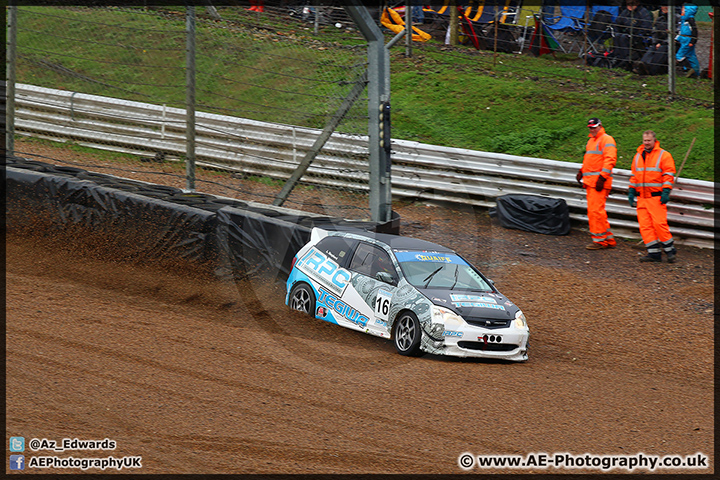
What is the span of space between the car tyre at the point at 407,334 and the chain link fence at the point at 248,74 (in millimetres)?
2540

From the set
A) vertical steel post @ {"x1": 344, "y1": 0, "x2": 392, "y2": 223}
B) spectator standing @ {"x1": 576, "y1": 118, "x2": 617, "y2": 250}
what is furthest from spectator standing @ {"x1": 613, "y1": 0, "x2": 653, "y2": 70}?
vertical steel post @ {"x1": 344, "y1": 0, "x2": 392, "y2": 223}

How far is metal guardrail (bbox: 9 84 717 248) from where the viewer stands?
10.7 meters

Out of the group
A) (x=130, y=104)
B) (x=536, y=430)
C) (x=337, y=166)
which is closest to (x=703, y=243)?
(x=337, y=166)

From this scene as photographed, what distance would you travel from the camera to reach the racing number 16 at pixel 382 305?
839cm

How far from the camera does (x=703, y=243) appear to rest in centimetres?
1262

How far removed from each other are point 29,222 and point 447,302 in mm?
6215

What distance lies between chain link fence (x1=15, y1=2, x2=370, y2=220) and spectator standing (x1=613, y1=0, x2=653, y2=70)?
30.4 ft

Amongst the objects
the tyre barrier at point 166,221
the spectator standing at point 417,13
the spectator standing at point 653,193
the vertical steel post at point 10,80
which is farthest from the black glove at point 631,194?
the vertical steel post at point 10,80

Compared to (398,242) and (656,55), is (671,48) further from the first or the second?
(398,242)

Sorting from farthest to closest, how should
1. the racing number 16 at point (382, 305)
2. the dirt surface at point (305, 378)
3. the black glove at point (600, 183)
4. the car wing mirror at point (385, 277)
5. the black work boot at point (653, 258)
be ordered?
1. the black glove at point (600, 183)
2. the black work boot at point (653, 258)
3. the car wing mirror at point (385, 277)
4. the racing number 16 at point (382, 305)
5. the dirt surface at point (305, 378)

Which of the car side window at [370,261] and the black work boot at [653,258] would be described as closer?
the car side window at [370,261]

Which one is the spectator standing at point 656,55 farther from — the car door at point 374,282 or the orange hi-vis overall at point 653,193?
the car door at point 374,282

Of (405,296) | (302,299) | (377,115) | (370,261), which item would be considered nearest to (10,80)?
(377,115)

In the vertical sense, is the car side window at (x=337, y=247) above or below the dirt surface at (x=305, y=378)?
above
